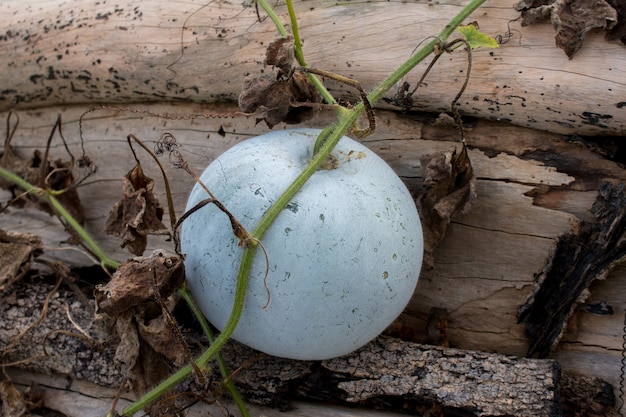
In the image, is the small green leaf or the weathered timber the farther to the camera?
the weathered timber

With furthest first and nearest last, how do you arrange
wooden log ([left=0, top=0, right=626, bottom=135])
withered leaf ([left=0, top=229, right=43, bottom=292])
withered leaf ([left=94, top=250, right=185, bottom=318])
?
withered leaf ([left=0, top=229, right=43, bottom=292]) < wooden log ([left=0, top=0, right=626, bottom=135]) < withered leaf ([left=94, top=250, right=185, bottom=318])

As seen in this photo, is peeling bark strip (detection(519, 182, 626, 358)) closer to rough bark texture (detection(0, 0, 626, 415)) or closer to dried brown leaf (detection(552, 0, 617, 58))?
rough bark texture (detection(0, 0, 626, 415))

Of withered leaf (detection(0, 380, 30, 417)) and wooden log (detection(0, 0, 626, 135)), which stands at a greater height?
wooden log (detection(0, 0, 626, 135))

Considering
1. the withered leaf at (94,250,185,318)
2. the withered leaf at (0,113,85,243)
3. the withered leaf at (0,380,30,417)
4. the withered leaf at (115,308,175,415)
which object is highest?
the withered leaf at (94,250,185,318)

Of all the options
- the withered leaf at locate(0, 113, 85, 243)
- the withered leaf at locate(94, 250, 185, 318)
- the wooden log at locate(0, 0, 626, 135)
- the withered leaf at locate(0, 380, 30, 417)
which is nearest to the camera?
the withered leaf at locate(94, 250, 185, 318)

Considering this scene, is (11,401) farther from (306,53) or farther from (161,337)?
(306,53)

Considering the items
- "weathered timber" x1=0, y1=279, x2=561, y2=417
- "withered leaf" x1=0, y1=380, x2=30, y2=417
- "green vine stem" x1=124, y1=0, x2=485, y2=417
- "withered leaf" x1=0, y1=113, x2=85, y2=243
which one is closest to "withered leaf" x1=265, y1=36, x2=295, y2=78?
"green vine stem" x1=124, y1=0, x2=485, y2=417

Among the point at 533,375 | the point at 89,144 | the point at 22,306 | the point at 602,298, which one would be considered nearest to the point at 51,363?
the point at 22,306

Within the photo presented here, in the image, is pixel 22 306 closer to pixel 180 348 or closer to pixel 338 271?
pixel 180 348
